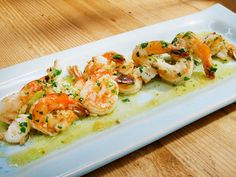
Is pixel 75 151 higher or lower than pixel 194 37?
lower

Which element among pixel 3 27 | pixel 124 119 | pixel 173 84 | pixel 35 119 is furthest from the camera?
pixel 3 27

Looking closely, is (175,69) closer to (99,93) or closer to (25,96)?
(99,93)

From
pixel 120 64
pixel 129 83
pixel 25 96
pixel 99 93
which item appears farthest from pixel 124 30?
pixel 25 96

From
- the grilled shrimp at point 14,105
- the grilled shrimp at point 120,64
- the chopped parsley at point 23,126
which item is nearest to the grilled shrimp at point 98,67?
the grilled shrimp at point 120,64

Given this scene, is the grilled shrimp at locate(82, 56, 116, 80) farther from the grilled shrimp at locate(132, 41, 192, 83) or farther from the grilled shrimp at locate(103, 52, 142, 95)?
the grilled shrimp at locate(132, 41, 192, 83)

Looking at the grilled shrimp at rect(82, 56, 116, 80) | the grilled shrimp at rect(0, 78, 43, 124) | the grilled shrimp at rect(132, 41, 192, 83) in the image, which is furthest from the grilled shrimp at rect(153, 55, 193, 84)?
the grilled shrimp at rect(0, 78, 43, 124)

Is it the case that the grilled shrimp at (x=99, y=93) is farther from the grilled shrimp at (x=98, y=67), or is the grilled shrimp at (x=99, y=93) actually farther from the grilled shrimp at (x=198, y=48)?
the grilled shrimp at (x=198, y=48)

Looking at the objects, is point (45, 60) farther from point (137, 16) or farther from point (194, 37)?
Answer: point (137, 16)

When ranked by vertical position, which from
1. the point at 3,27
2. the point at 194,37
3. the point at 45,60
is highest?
the point at 194,37

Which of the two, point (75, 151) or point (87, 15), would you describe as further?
point (87, 15)

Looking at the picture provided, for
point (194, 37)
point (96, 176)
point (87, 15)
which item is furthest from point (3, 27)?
point (96, 176)
